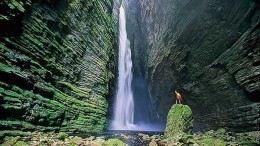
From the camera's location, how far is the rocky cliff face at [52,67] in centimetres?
945

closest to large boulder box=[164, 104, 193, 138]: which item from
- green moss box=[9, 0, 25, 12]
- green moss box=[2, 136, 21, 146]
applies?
green moss box=[2, 136, 21, 146]

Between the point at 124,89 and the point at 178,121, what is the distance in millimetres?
18893

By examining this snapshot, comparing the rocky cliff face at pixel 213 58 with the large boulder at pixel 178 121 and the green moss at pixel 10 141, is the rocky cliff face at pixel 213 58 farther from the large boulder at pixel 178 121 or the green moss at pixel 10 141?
the green moss at pixel 10 141

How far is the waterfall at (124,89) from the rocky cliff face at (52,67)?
28.0 ft

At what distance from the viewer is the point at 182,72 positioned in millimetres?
19156

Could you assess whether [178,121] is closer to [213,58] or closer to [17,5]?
[213,58]

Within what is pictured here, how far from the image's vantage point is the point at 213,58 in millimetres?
14656

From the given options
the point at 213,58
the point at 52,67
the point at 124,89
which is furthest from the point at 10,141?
the point at 124,89

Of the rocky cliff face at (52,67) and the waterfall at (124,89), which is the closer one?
the rocky cliff face at (52,67)

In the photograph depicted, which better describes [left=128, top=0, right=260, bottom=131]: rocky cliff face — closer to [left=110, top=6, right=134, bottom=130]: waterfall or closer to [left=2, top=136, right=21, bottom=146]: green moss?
[left=110, top=6, right=134, bottom=130]: waterfall

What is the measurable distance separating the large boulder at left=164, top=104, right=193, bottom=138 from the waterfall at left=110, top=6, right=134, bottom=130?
44.2 ft

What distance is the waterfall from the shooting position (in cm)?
2797

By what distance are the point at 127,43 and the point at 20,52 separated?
25.5m

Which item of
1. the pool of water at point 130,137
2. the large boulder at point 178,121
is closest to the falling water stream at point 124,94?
the pool of water at point 130,137
